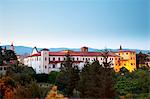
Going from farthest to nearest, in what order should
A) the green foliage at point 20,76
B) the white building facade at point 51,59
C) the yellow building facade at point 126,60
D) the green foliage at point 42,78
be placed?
the yellow building facade at point 126,60, the white building facade at point 51,59, the green foliage at point 42,78, the green foliage at point 20,76

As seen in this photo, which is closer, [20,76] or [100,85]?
[100,85]

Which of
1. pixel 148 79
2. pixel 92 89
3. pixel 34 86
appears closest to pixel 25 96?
pixel 34 86

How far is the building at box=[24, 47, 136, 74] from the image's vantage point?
21.9 metres

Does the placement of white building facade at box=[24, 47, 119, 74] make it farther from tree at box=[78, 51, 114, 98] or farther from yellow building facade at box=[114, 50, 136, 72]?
tree at box=[78, 51, 114, 98]

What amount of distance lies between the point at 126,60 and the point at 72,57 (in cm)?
490

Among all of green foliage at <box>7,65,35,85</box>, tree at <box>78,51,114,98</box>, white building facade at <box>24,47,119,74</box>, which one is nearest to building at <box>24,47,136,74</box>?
white building facade at <box>24,47,119,74</box>

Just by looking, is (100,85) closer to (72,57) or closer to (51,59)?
(72,57)

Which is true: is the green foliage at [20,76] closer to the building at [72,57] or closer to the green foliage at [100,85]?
the green foliage at [100,85]

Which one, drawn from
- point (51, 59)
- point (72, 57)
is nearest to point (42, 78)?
point (72, 57)

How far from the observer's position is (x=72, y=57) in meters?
22.1

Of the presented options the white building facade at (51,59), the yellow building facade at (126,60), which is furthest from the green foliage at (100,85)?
the yellow building facade at (126,60)

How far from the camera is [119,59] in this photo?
24750mm

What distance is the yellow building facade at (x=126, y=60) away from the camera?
24494mm

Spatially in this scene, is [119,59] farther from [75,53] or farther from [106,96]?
[106,96]
